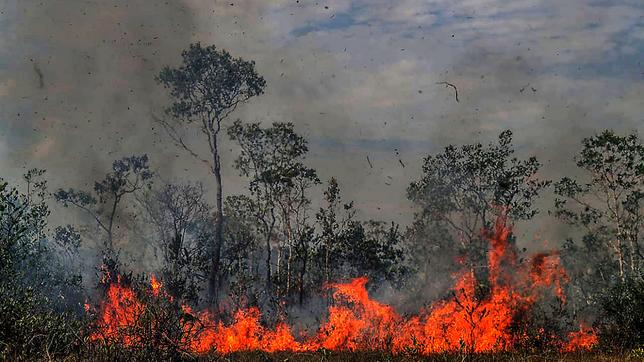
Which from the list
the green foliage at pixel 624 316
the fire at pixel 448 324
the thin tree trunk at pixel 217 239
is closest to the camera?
the green foliage at pixel 624 316

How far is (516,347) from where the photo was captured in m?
21.8

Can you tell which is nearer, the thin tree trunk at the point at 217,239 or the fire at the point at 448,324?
the fire at the point at 448,324

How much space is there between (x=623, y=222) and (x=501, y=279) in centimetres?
2671

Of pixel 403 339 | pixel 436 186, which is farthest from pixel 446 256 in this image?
pixel 403 339

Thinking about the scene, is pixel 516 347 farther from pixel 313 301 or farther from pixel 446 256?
pixel 446 256

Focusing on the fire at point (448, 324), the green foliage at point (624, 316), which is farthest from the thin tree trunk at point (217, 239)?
the green foliage at point (624, 316)

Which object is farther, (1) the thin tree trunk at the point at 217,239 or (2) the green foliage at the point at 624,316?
(1) the thin tree trunk at the point at 217,239

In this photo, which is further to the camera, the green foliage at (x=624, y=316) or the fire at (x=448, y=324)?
the fire at (x=448, y=324)

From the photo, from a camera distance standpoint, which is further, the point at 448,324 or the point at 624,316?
the point at 448,324

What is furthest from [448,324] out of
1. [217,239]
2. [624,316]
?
[217,239]

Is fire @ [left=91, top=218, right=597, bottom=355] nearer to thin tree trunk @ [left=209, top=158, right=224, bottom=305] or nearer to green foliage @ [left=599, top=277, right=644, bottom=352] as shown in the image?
green foliage @ [left=599, top=277, right=644, bottom=352]

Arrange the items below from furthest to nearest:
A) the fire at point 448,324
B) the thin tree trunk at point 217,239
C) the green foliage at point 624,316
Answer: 1. the thin tree trunk at point 217,239
2. the fire at point 448,324
3. the green foliage at point 624,316

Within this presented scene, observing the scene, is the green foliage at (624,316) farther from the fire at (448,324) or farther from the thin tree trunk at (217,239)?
the thin tree trunk at (217,239)

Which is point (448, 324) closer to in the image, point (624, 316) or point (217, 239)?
point (624, 316)
